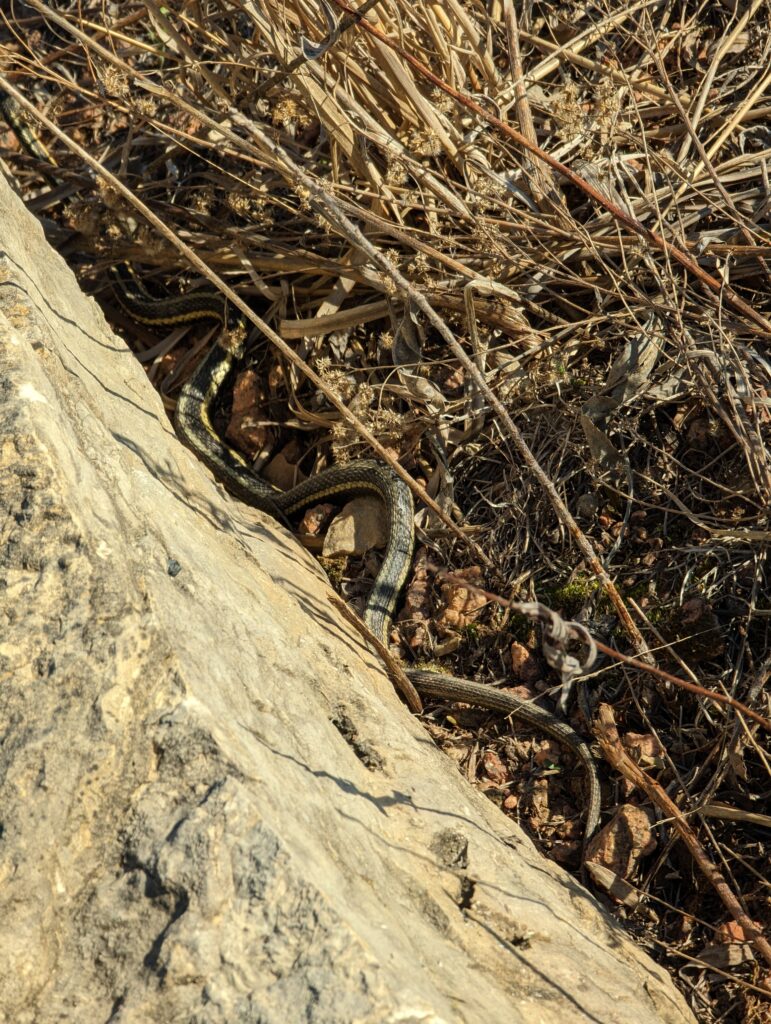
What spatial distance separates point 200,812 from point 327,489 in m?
2.57

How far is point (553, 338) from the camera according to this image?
3561 millimetres

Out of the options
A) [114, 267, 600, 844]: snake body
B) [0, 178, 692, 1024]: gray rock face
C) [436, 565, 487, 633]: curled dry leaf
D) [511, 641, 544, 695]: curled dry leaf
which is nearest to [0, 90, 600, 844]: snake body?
[114, 267, 600, 844]: snake body

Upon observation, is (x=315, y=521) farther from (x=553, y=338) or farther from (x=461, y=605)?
(x=553, y=338)

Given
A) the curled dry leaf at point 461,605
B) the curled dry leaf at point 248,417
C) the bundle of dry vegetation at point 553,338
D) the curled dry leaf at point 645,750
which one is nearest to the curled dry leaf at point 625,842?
the bundle of dry vegetation at point 553,338

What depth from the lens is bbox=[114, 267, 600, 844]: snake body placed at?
3.40 metres

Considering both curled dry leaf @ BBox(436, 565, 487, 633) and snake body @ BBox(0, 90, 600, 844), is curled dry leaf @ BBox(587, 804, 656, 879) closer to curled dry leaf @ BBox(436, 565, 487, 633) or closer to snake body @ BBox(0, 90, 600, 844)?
snake body @ BBox(0, 90, 600, 844)

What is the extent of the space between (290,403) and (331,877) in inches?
108

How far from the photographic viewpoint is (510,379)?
12.1ft

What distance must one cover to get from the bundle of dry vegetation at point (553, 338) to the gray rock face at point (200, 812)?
579 millimetres

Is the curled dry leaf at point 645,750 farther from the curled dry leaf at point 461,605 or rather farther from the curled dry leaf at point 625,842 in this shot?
the curled dry leaf at point 461,605

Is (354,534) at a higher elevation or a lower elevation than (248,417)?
lower

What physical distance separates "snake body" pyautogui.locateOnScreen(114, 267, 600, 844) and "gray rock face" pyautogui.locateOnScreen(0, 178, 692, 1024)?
0.59 m

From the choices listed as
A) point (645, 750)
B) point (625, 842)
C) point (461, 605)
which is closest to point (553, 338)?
point (461, 605)

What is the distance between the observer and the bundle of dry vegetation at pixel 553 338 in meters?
3.03
